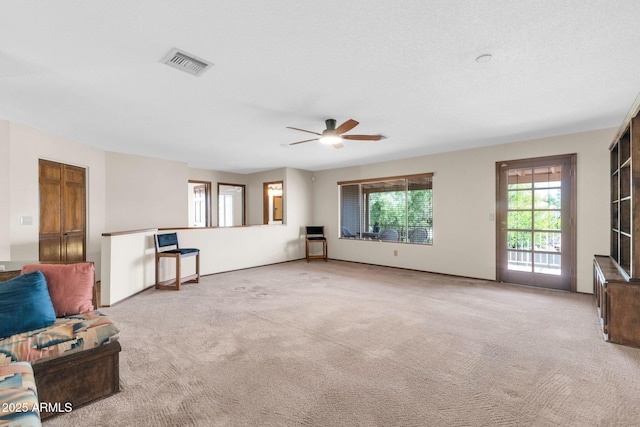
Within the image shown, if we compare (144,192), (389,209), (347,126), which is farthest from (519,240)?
(144,192)

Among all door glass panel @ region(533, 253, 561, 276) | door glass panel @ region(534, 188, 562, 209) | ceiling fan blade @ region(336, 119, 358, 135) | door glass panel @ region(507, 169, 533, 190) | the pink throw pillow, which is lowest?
door glass panel @ region(533, 253, 561, 276)

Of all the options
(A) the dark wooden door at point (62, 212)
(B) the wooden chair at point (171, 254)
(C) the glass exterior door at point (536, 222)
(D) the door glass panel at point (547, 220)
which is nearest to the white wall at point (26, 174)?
(A) the dark wooden door at point (62, 212)

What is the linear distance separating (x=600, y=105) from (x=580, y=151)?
1297mm

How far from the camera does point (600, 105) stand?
126 inches

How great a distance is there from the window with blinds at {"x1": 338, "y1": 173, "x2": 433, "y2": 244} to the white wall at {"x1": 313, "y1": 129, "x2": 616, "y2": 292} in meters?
0.18

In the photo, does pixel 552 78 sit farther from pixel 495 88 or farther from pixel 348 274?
pixel 348 274

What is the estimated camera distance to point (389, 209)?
6.70 metres

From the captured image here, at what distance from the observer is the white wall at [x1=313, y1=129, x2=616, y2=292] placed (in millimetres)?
4152

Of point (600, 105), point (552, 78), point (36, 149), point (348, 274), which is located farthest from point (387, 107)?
point (36, 149)

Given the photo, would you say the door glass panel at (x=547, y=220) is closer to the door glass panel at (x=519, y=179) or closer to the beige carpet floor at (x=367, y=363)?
the door glass panel at (x=519, y=179)

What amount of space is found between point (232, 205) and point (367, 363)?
7.91 metres

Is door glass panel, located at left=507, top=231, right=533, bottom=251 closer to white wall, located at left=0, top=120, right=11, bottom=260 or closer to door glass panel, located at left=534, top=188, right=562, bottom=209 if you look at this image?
door glass panel, located at left=534, top=188, right=562, bottom=209

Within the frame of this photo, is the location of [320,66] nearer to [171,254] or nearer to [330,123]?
Answer: [330,123]

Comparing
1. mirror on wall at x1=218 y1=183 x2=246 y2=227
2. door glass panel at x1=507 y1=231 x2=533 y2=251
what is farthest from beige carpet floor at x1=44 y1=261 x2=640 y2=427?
mirror on wall at x1=218 y1=183 x2=246 y2=227
